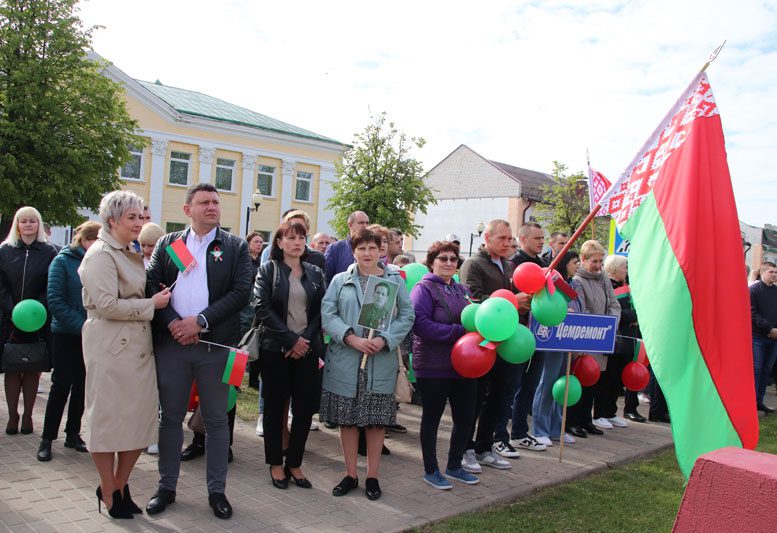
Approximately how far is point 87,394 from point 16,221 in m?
2.62

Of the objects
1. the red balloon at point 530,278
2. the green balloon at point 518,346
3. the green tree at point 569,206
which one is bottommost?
the green balloon at point 518,346

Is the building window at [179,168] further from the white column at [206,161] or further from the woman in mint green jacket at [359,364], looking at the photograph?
the woman in mint green jacket at [359,364]

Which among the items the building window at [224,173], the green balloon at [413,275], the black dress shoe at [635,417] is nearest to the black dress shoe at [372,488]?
the green balloon at [413,275]

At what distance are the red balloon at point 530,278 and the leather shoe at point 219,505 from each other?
292cm

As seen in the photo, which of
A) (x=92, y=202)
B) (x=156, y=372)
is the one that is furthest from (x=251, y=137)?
(x=156, y=372)

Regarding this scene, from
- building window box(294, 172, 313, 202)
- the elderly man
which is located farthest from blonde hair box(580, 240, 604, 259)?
building window box(294, 172, 313, 202)

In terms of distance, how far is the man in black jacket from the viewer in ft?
13.9

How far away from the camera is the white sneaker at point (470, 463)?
556 centimetres

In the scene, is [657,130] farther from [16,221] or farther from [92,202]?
[92,202]

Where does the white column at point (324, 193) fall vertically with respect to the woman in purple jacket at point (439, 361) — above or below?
above

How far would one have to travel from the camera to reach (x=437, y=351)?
5090 mm

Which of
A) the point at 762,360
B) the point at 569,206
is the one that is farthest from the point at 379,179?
the point at 762,360

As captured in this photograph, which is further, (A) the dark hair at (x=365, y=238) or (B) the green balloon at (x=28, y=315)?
(B) the green balloon at (x=28, y=315)

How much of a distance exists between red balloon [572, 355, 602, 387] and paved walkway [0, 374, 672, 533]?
2.63ft
